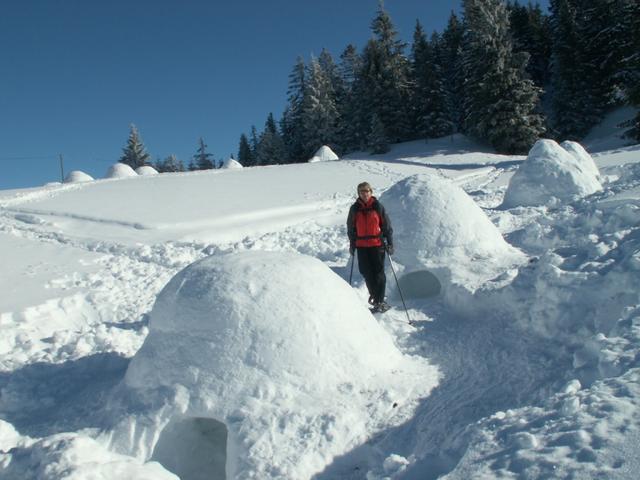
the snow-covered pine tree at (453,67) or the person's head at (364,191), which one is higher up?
the snow-covered pine tree at (453,67)

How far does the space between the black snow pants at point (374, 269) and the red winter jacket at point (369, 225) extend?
98mm

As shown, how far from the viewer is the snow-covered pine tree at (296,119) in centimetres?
4122

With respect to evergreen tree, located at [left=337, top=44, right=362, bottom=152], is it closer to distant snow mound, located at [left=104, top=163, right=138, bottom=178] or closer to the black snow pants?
distant snow mound, located at [left=104, top=163, right=138, bottom=178]

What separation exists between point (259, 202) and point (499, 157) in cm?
1587

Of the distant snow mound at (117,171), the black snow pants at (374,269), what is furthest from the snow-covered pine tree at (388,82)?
the black snow pants at (374,269)

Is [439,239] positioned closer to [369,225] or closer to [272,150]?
[369,225]

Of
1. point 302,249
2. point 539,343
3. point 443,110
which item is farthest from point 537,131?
point 539,343

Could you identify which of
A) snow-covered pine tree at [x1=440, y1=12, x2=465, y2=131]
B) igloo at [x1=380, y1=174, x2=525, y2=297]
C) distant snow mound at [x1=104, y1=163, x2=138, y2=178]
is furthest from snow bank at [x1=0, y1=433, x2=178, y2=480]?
snow-covered pine tree at [x1=440, y1=12, x2=465, y2=131]

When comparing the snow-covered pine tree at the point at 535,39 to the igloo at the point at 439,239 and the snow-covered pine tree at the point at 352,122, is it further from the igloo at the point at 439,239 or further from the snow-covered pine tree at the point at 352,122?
the igloo at the point at 439,239

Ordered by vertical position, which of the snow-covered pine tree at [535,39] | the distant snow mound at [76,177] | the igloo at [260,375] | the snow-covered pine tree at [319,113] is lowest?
the igloo at [260,375]

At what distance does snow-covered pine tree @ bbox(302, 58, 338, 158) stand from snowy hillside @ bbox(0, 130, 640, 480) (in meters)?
30.5

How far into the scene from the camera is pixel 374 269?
6039 millimetres

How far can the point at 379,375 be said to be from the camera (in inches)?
166

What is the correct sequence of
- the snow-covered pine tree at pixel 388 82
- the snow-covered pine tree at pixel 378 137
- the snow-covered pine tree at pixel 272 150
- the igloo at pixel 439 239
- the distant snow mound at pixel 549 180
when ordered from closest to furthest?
the igloo at pixel 439 239
the distant snow mound at pixel 549 180
the snow-covered pine tree at pixel 378 137
the snow-covered pine tree at pixel 388 82
the snow-covered pine tree at pixel 272 150
